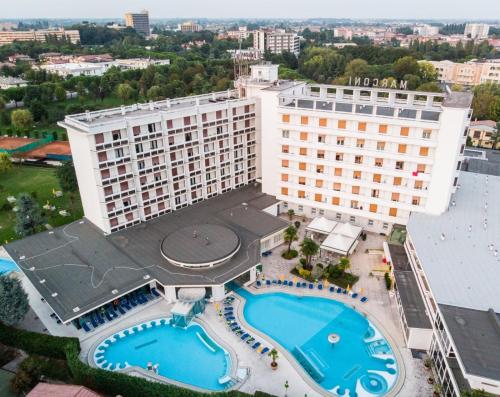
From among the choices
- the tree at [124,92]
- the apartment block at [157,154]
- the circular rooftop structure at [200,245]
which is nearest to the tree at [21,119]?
the tree at [124,92]

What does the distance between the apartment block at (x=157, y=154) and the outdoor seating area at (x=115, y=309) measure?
11.7 m

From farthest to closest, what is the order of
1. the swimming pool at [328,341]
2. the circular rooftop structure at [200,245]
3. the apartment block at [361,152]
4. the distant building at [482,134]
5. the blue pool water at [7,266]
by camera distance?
1. the distant building at [482,134]
2. the blue pool water at [7,266]
3. the apartment block at [361,152]
4. the circular rooftop structure at [200,245]
5. the swimming pool at [328,341]

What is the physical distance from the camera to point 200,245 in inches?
1891

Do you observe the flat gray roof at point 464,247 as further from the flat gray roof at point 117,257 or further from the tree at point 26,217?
the tree at point 26,217

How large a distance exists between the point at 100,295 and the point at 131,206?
15.4 metres

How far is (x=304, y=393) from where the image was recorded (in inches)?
1330

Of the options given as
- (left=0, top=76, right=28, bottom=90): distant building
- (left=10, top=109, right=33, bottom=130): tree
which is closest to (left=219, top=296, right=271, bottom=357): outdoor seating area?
(left=10, top=109, right=33, bottom=130): tree

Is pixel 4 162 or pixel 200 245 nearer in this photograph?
pixel 200 245

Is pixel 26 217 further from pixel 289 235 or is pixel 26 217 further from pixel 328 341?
pixel 328 341

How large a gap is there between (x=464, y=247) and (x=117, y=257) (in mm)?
39995

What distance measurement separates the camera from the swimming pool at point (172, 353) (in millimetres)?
35906

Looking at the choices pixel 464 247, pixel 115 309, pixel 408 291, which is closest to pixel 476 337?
pixel 408 291

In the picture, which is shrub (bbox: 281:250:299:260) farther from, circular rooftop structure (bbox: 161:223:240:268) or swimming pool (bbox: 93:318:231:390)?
swimming pool (bbox: 93:318:231:390)

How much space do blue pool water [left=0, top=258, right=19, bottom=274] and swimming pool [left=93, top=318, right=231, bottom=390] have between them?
2184 centimetres
